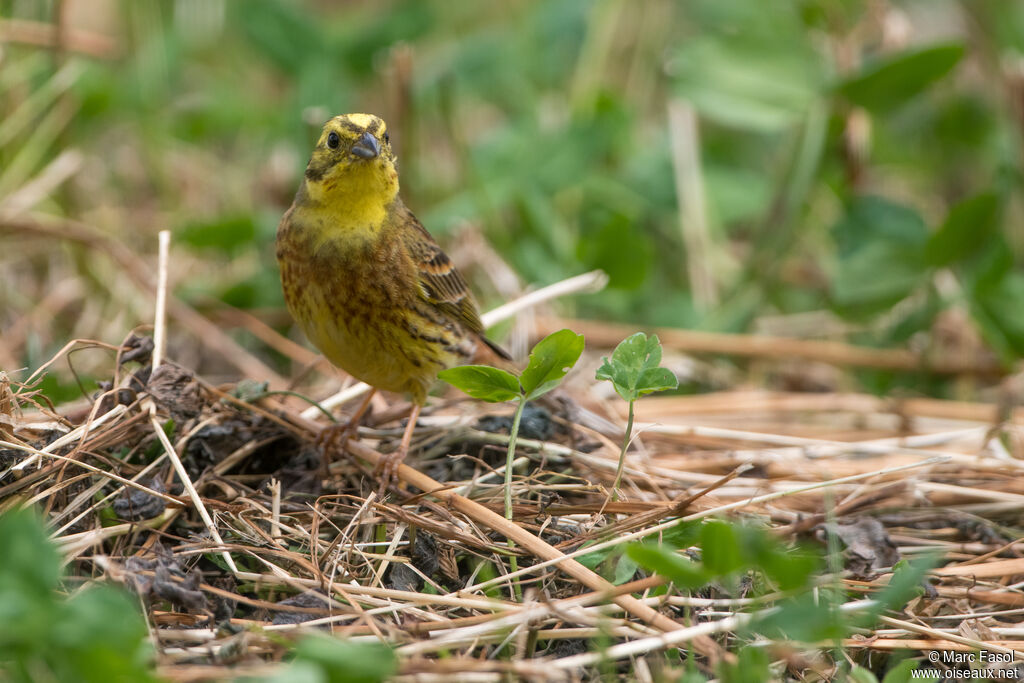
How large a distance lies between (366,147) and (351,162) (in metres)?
0.09

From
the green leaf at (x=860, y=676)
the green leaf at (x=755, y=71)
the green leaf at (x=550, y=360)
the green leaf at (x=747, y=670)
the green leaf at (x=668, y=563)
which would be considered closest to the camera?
the green leaf at (x=747, y=670)

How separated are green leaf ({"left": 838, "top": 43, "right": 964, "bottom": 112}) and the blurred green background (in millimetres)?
13

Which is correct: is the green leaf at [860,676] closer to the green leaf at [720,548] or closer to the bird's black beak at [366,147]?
the green leaf at [720,548]

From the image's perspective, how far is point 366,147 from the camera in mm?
3594

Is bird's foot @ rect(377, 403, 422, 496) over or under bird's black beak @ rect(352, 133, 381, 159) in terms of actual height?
under

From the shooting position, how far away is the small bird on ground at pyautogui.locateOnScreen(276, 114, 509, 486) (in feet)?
11.9

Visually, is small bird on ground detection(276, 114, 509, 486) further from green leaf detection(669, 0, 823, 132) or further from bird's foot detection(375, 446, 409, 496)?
green leaf detection(669, 0, 823, 132)

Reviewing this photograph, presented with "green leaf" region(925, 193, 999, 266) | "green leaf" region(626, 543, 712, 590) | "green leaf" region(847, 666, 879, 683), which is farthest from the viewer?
"green leaf" region(925, 193, 999, 266)

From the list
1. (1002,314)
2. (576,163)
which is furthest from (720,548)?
(576,163)

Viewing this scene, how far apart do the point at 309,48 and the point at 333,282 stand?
3554 millimetres

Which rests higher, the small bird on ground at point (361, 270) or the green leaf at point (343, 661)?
the small bird on ground at point (361, 270)

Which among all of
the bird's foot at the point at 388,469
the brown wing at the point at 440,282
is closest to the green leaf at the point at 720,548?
the bird's foot at the point at 388,469

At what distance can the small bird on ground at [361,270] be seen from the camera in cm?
362

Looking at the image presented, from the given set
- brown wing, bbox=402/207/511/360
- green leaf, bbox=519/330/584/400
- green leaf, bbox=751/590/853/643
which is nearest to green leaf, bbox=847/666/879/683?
green leaf, bbox=751/590/853/643
